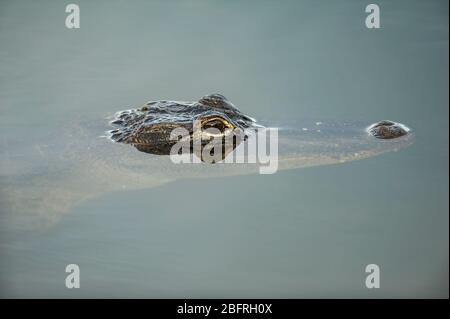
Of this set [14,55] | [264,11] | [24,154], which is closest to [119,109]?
[24,154]

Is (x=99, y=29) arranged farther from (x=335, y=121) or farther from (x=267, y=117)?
(x=335, y=121)

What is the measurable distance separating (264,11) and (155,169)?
409cm

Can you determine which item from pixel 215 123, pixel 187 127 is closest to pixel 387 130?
pixel 215 123

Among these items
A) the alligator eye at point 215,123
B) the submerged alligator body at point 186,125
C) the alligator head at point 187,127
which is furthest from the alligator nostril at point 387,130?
the alligator eye at point 215,123

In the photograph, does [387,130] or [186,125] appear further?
[387,130]

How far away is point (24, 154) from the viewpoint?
5.31m

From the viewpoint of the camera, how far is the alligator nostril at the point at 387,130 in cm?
545

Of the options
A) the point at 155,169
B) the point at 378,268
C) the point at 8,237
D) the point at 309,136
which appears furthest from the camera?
the point at 309,136

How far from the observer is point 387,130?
5461 mm

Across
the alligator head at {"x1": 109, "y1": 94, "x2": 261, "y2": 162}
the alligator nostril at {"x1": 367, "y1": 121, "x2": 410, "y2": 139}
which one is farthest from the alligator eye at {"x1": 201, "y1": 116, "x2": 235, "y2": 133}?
the alligator nostril at {"x1": 367, "y1": 121, "x2": 410, "y2": 139}

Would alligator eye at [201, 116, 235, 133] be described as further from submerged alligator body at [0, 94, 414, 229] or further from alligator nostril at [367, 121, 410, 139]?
alligator nostril at [367, 121, 410, 139]

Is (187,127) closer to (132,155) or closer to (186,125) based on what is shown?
(186,125)

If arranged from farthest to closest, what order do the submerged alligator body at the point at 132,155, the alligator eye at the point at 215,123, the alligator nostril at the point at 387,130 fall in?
the alligator nostril at the point at 387,130
the alligator eye at the point at 215,123
the submerged alligator body at the point at 132,155

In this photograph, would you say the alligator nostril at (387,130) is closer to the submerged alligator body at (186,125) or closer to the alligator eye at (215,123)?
the submerged alligator body at (186,125)
